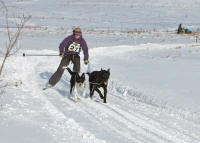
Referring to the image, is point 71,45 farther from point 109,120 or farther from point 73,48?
point 109,120

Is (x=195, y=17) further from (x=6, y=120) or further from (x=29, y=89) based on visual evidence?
(x=6, y=120)

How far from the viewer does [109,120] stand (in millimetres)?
6109

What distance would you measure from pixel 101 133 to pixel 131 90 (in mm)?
4048

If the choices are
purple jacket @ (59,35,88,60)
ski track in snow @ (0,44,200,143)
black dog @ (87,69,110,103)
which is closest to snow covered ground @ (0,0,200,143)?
ski track in snow @ (0,44,200,143)

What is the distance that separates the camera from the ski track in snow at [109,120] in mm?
5113

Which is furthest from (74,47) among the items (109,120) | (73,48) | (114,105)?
(109,120)

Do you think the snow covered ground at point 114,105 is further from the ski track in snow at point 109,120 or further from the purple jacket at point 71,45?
the purple jacket at point 71,45

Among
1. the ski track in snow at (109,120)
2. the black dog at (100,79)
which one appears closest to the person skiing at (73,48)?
the black dog at (100,79)

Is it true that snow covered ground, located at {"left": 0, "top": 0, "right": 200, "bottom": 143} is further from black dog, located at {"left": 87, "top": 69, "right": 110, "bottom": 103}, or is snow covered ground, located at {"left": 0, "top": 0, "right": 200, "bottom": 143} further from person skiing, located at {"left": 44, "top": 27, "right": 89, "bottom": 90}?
person skiing, located at {"left": 44, "top": 27, "right": 89, "bottom": 90}

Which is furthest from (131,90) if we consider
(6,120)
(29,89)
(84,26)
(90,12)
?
(90,12)

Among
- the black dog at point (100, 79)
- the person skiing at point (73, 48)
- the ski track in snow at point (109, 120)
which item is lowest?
the ski track in snow at point (109, 120)

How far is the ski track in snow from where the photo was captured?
511cm

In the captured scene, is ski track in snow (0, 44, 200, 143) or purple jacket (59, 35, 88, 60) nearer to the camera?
ski track in snow (0, 44, 200, 143)

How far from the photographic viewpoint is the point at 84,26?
114 ft
